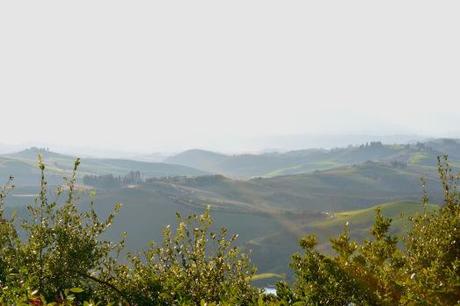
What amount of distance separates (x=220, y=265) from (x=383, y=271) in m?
11.7

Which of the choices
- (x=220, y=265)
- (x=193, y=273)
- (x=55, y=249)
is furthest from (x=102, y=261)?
(x=220, y=265)

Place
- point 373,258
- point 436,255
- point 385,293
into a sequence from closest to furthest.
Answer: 1. point 385,293
2. point 373,258
3. point 436,255

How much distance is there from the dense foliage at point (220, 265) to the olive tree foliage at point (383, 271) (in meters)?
0.04

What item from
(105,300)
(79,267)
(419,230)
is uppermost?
(419,230)

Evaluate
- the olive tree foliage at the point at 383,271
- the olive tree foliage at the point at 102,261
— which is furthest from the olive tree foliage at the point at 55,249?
the olive tree foliage at the point at 383,271

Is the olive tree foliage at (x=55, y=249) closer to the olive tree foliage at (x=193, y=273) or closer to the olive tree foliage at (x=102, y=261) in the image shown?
the olive tree foliage at (x=102, y=261)

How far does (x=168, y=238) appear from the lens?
3381cm

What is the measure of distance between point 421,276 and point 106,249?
68.9 feet

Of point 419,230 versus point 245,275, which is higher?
point 419,230

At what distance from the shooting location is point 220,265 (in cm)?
3030

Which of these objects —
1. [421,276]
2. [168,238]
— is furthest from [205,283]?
[421,276]

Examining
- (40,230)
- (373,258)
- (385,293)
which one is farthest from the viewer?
Answer: (40,230)

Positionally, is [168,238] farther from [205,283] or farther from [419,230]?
[419,230]

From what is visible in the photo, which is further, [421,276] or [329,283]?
[329,283]
